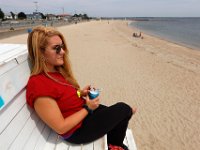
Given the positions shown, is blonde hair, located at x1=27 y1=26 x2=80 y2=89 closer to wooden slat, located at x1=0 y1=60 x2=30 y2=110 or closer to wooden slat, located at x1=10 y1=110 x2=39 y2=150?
wooden slat, located at x1=0 y1=60 x2=30 y2=110

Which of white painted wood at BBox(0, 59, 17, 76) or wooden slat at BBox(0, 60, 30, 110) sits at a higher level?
white painted wood at BBox(0, 59, 17, 76)

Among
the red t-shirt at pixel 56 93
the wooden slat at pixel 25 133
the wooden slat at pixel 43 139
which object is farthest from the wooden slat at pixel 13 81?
the wooden slat at pixel 43 139

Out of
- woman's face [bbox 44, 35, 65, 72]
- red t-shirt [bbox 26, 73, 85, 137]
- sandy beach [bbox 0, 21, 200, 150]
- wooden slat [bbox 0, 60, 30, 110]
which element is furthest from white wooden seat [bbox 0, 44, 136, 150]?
sandy beach [bbox 0, 21, 200, 150]

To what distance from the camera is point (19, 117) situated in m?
2.05

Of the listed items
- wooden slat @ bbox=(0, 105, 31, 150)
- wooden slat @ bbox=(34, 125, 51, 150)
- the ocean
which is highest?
wooden slat @ bbox=(0, 105, 31, 150)

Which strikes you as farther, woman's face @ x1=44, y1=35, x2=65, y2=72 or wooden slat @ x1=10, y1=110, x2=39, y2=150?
woman's face @ x1=44, y1=35, x2=65, y2=72

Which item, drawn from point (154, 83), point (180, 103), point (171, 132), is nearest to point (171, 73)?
point (154, 83)

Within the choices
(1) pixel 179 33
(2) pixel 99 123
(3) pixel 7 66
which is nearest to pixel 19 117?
(3) pixel 7 66

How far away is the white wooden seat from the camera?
72.1 inches

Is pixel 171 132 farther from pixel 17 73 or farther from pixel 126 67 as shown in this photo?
pixel 126 67

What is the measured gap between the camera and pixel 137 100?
6.06 m

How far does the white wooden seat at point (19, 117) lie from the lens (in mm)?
1830

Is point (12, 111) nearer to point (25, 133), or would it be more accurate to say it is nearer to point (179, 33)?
point (25, 133)

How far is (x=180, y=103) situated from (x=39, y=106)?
187 inches
